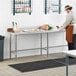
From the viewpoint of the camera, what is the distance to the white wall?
22.3 ft

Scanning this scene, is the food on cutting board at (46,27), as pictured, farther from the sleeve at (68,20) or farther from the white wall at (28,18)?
the sleeve at (68,20)

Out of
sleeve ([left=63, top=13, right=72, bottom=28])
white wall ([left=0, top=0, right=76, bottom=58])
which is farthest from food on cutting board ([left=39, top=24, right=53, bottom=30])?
sleeve ([left=63, top=13, right=72, bottom=28])

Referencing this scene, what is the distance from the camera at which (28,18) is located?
23.4ft

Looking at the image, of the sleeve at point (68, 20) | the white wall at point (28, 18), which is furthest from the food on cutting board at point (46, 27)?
the sleeve at point (68, 20)

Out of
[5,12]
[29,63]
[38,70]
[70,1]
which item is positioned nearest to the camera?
[38,70]

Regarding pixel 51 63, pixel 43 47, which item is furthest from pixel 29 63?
pixel 43 47

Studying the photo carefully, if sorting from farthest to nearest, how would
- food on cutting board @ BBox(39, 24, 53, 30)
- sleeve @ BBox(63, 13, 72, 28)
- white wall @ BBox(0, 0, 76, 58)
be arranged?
food on cutting board @ BBox(39, 24, 53, 30) → white wall @ BBox(0, 0, 76, 58) → sleeve @ BBox(63, 13, 72, 28)

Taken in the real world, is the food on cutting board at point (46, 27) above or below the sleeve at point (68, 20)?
below

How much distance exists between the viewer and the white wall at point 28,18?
22.3ft

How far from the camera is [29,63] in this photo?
638cm

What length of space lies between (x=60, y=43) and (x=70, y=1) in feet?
4.35

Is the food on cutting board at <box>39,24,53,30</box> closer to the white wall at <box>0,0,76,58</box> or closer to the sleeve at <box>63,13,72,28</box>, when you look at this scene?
the white wall at <box>0,0,76,58</box>

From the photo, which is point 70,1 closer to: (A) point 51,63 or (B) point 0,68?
(A) point 51,63

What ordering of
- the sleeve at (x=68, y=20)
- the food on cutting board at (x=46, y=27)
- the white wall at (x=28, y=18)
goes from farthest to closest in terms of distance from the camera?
1. the food on cutting board at (x=46, y=27)
2. the white wall at (x=28, y=18)
3. the sleeve at (x=68, y=20)
